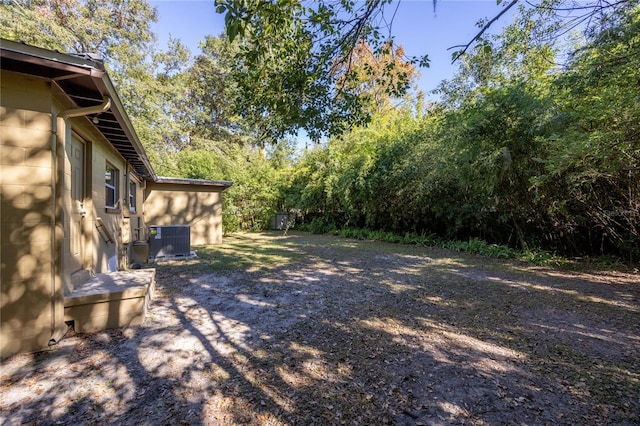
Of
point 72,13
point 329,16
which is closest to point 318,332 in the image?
point 329,16

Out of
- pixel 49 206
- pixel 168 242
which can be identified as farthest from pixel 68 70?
pixel 168 242

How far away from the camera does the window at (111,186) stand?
5.26m

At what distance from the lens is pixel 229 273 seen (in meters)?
5.79

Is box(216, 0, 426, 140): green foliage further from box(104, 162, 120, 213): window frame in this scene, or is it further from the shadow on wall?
box(104, 162, 120, 213): window frame

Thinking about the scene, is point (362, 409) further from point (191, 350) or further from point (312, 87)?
point (312, 87)

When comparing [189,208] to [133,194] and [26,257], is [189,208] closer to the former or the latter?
[133,194]

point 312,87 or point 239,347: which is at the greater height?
point 312,87

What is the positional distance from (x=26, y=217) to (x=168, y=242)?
5222 millimetres

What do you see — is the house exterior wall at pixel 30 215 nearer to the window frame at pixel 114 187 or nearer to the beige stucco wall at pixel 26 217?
the beige stucco wall at pixel 26 217

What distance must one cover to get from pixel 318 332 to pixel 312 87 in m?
2.92

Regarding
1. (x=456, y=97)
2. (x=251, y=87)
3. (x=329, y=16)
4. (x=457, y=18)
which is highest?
(x=456, y=97)

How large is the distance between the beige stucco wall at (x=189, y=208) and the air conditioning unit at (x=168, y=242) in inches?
108

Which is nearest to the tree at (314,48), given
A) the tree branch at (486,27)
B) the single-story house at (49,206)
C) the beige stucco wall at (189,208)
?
the tree branch at (486,27)

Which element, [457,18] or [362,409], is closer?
[362,409]
